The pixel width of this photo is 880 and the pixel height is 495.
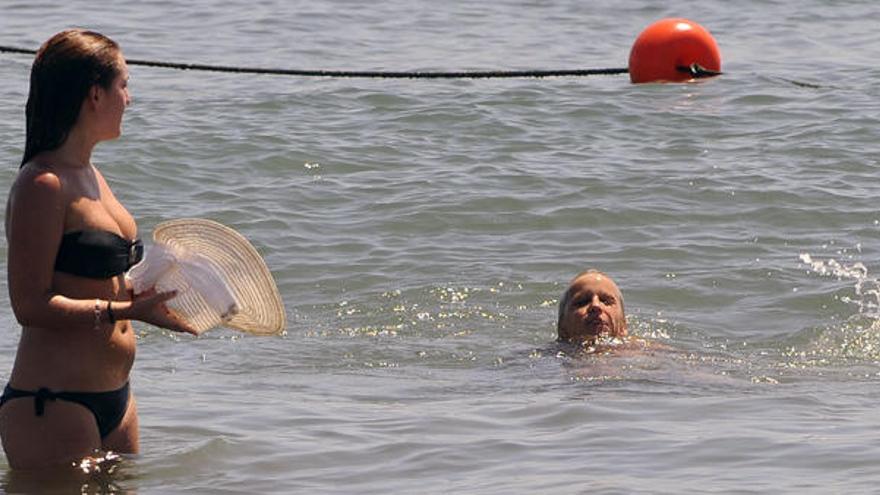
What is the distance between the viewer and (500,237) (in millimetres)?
11617

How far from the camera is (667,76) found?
8.80 m

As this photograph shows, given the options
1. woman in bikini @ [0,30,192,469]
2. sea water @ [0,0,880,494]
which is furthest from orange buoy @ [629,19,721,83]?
woman in bikini @ [0,30,192,469]

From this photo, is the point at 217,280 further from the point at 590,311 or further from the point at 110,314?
the point at 590,311

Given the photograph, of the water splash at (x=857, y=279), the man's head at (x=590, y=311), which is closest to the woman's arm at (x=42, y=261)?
the man's head at (x=590, y=311)

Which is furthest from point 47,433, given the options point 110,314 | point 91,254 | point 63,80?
point 63,80

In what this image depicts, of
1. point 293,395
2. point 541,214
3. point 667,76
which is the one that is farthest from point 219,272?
point 541,214

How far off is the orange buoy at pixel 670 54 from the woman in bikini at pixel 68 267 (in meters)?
4.05

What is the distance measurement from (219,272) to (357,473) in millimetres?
1315

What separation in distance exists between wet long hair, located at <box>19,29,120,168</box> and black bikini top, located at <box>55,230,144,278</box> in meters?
0.27

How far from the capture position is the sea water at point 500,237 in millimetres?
6812

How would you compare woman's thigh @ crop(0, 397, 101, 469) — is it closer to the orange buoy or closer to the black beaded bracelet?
the black beaded bracelet

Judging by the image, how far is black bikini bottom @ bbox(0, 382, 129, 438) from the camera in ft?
17.0

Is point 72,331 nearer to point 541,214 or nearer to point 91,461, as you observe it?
point 91,461

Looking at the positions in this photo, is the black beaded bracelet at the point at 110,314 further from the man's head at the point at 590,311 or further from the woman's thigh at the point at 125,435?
the man's head at the point at 590,311
